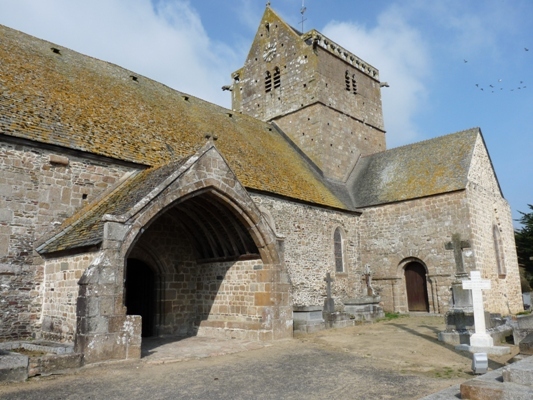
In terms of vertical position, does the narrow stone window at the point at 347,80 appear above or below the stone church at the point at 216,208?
above

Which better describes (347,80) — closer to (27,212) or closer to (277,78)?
(277,78)

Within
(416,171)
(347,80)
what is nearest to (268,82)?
(347,80)

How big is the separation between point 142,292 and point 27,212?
406 cm

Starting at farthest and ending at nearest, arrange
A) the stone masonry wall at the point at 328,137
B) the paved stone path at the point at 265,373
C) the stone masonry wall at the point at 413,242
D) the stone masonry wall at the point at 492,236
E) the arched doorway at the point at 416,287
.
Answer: the stone masonry wall at the point at 328,137, the arched doorway at the point at 416,287, the stone masonry wall at the point at 492,236, the stone masonry wall at the point at 413,242, the paved stone path at the point at 265,373

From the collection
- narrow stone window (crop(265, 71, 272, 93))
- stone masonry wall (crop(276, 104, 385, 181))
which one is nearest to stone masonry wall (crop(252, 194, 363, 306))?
stone masonry wall (crop(276, 104, 385, 181))

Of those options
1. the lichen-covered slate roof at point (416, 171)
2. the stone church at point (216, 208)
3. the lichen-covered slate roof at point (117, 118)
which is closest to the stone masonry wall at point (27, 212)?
the stone church at point (216, 208)

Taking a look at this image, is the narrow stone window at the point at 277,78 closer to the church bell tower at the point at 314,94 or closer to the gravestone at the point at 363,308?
the church bell tower at the point at 314,94

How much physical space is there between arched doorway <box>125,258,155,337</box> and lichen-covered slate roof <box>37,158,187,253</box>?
2.36m

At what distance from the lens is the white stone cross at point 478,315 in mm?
9236

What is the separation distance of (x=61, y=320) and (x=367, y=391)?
6.47 m

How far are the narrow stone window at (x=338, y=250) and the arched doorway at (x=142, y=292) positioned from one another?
8.66 m

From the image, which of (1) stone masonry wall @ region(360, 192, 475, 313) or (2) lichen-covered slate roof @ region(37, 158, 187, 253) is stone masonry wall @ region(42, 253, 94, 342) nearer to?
(2) lichen-covered slate roof @ region(37, 158, 187, 253)

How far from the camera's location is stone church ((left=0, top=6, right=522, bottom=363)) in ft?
30.1

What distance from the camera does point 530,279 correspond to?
2752 cm
